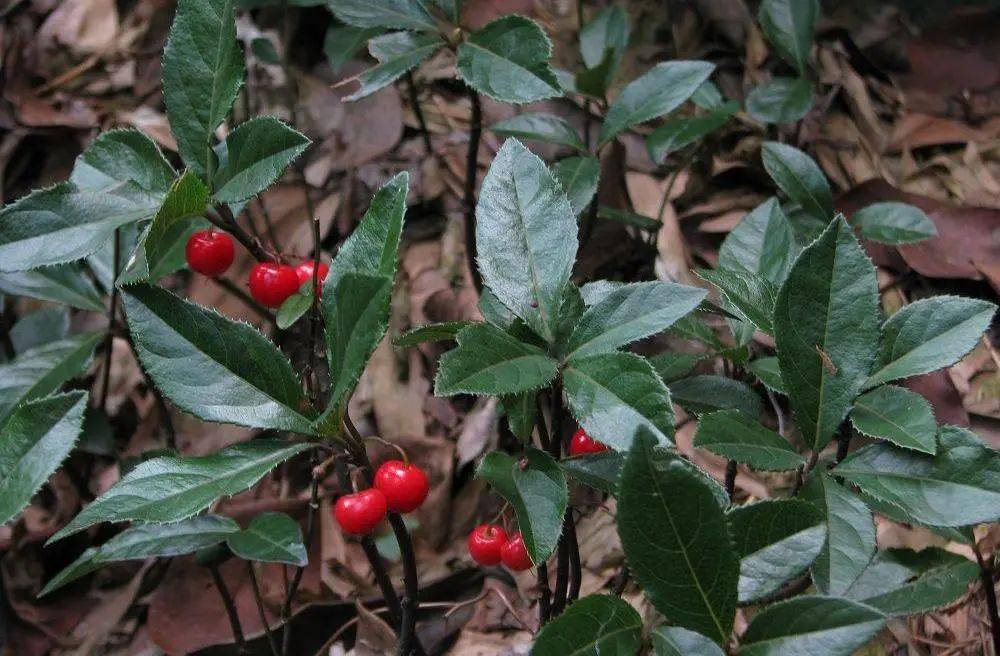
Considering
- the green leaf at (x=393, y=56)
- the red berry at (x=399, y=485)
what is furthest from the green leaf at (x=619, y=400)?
the green leaf at (x=393, y=56)

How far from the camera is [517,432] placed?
3.39 ft

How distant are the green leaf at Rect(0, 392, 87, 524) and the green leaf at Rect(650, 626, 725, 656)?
0.73 meters

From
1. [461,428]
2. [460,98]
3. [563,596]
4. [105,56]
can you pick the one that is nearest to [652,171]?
[460,98]

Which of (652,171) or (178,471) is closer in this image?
(178,471)

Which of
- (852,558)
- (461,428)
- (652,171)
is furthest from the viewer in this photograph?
(652,171)

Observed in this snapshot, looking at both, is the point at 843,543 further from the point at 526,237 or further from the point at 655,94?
the point at 655,94

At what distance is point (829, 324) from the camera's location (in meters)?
0.91

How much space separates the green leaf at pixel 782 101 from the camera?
1876 mm

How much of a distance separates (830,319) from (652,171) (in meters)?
1.35

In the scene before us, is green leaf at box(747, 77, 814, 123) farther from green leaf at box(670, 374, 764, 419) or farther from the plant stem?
the plant stem

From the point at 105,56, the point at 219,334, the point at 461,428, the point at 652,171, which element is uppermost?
the point at 219,334

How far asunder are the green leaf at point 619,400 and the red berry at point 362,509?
27 centimetres

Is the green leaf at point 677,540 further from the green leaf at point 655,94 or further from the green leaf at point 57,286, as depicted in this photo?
the green leaf at point 57,286

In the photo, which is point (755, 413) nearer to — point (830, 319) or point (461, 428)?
point (830, 319)
